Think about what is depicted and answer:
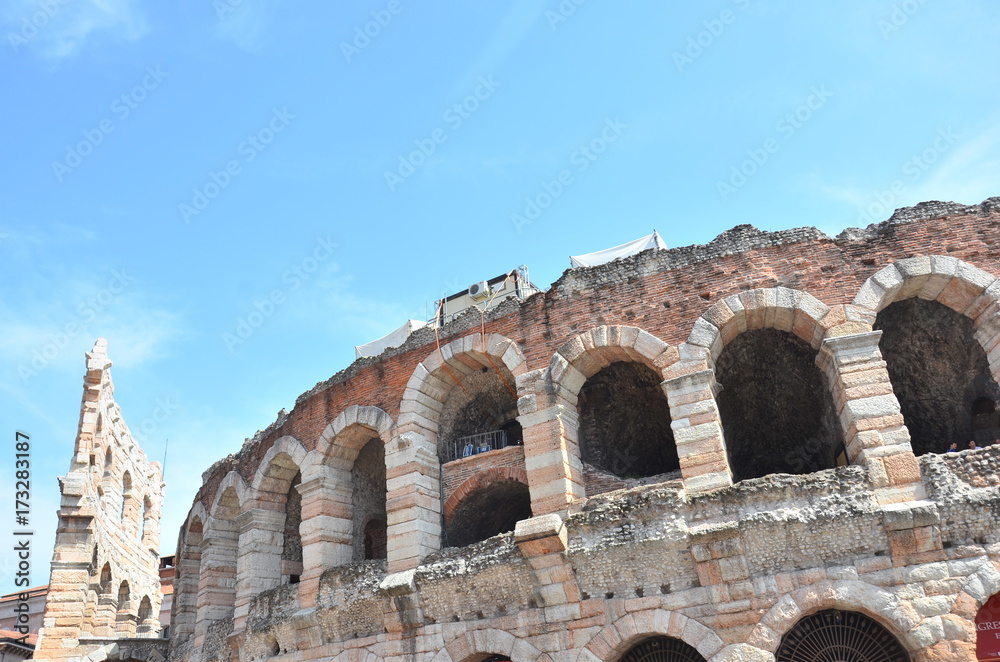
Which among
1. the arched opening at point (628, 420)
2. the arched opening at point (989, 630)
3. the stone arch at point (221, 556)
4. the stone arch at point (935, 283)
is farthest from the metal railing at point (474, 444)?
the arched opening at point (989, 630)

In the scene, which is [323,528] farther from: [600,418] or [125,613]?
[125,613]

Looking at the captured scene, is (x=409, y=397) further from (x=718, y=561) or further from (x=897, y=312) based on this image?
(x=897, y=312)

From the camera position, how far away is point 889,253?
1132cm

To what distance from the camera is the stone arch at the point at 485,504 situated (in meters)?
12.8

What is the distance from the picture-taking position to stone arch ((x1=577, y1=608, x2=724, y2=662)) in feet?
32.2

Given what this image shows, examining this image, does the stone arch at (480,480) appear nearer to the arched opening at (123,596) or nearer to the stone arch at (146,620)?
the arched opening at (123,596)

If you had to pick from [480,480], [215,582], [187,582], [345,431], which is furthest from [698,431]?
[187,582]

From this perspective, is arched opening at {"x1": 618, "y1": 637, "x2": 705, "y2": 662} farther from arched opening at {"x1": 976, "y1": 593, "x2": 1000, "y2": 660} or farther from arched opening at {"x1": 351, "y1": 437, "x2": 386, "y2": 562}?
arched opening at {"x1": 351, "y1": 437, "x2": 386, "y2": 562}

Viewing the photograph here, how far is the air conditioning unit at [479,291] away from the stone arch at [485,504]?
866 centimetres

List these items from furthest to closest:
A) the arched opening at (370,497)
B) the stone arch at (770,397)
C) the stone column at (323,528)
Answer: the arched opening at (370,497) → the stone column at (323,528) → the stone arch at (770,397)

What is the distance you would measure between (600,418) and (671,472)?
2225 mm

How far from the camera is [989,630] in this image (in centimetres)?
909

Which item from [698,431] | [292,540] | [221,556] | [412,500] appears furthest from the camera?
[221,556]

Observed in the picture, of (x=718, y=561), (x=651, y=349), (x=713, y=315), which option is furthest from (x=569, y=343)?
(x=718, y=561)
